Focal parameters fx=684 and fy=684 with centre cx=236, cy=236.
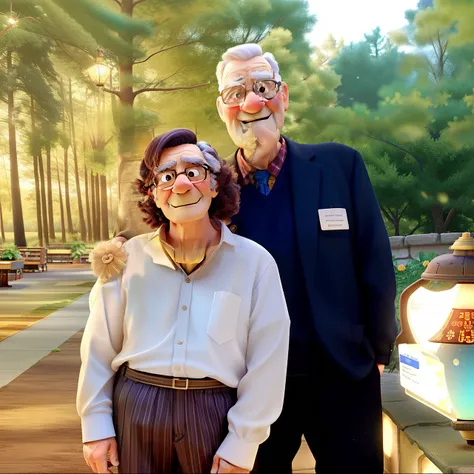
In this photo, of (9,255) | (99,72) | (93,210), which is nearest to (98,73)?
(99,72)

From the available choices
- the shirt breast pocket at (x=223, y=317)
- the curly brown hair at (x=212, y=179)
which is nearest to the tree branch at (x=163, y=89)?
the curly brown hair at (x=212, y=179)

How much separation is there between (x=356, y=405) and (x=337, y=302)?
0.26 metres

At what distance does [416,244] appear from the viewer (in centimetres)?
902

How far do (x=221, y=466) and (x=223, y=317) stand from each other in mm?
275

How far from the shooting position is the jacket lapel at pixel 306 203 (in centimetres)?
159

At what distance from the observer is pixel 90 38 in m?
9.76

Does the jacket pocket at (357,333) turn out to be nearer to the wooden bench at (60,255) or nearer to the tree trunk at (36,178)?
the tree trunk at (36,178)

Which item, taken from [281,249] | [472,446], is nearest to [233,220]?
[281,249]

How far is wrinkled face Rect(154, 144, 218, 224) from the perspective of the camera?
1.29m

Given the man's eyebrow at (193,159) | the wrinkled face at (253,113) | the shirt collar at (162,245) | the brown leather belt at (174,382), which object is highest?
the wrinkled face at (253,113)

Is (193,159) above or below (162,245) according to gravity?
above

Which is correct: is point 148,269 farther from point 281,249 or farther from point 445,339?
point 445,339

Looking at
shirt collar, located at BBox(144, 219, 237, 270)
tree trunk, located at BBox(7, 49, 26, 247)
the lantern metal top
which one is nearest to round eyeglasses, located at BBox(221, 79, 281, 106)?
shirt collar, located at BBox(144, 219, 237, 270)

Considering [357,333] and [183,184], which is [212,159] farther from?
[357,333]
